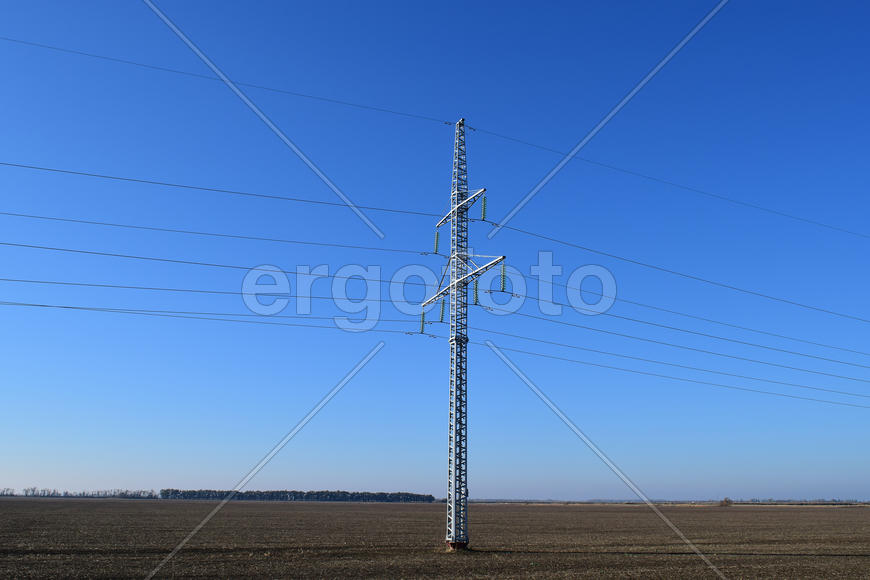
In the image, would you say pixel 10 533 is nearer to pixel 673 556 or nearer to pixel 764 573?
pixel 673 556

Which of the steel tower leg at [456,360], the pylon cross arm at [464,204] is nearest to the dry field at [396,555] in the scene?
the steel tower leg at [456,360]

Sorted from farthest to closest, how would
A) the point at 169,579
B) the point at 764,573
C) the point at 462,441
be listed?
the point at 462,441 < the point at 764,573 < the point at 169,579

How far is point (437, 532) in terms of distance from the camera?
5872 cm

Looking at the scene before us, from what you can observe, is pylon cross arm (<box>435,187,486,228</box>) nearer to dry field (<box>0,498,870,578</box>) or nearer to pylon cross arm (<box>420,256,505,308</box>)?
pylon cross arm (<box>420,256,505,308</box>)

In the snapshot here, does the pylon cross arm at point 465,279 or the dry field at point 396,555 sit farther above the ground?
the pylon cross arm at point 465,279

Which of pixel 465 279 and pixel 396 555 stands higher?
pixel 465 279

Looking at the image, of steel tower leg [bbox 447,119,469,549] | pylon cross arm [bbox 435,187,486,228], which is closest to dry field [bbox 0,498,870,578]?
steel tower leg [bbox 447,119,469,549]

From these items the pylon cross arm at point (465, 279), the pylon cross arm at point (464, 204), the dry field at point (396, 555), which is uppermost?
the pylon cross arm at point (464, 204)

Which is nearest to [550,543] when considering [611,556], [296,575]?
[611,556]

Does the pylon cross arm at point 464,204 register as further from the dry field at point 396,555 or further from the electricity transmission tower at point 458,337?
the dry field at point 396,555

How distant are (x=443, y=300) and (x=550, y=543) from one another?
68.8 feet

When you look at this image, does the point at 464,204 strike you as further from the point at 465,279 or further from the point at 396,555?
the point at 396,555

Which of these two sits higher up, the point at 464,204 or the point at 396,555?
the point at 464,204

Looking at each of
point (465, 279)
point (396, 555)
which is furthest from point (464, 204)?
point (396, 555)
